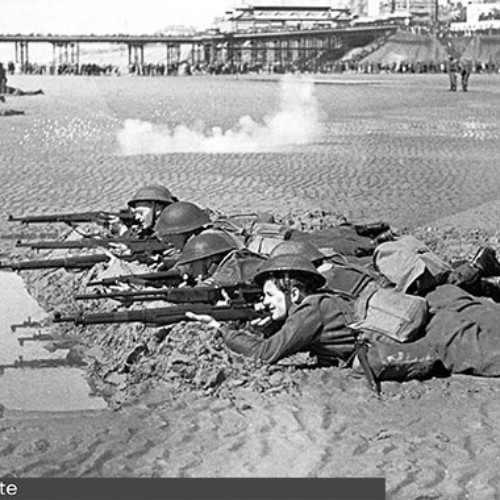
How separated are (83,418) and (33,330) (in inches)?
103

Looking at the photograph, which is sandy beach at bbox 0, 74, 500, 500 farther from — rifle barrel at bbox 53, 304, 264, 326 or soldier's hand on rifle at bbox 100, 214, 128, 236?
soldier's hand on rifle at bbox 100, 214, 128, 236

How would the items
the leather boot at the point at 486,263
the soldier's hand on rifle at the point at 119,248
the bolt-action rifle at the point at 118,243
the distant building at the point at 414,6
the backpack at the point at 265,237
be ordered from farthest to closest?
the distant building at the point at 414,6, the soldier's hand on rifle at the point at 119,248, the bolt-action rifle at the point at 118,243, the backpack at the point at 265,237, the leather boot at the point at 486,263

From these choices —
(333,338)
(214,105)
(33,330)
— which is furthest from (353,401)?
(214,105)

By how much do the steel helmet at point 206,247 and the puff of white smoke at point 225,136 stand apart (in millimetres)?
12872

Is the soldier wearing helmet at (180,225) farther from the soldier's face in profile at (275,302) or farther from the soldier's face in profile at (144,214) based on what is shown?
the soldier's face in profile at (275,302)

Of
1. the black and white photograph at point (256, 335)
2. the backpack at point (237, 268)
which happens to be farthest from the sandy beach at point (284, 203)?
the backpack at point (237, 268)

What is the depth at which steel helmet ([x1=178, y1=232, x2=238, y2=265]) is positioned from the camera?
871 centimetres

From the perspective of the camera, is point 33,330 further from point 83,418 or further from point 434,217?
point 434,217

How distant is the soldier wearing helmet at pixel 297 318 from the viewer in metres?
7.23

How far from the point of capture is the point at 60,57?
132 m

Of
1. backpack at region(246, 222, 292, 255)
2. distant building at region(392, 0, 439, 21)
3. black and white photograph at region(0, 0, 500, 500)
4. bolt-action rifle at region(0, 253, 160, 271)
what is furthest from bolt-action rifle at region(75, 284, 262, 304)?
distant building at region(392, 0, 439, 21)

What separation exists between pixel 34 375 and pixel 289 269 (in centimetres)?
196

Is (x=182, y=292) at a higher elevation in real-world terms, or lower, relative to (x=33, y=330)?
higher

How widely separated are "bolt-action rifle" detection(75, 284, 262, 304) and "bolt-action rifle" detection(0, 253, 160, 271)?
1442 mm
